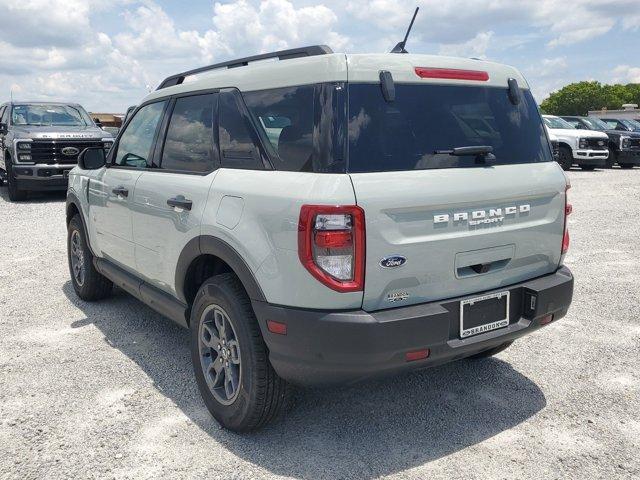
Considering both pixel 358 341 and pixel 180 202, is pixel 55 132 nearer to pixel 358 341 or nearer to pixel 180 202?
pixel 180 202

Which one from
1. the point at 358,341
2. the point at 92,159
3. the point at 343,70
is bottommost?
the point at 358,341

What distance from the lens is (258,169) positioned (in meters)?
2.90

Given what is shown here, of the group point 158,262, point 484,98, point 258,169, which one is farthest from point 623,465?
point 158,262

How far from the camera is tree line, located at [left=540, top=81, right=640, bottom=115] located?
111581 millimetres

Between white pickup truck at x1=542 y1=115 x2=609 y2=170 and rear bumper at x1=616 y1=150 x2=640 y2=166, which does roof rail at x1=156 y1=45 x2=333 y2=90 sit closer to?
Result: white pickup truck at x1=542 y1=115 x2=609 y2=170

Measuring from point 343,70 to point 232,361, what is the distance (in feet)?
5.21

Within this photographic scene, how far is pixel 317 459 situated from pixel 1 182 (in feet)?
49.9

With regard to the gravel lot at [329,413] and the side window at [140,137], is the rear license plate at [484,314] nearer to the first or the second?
the gravel lot at [329,413]

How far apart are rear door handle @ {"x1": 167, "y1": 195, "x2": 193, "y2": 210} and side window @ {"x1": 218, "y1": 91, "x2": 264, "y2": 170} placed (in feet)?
1.05

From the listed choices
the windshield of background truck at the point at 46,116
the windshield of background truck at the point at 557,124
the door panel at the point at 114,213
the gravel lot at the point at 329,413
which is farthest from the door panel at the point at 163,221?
the windshield of background truck at the point at 557,124

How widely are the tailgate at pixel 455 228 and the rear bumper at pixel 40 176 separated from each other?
10507mm

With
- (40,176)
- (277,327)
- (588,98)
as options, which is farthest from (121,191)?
(588,98)

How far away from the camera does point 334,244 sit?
2508 mm

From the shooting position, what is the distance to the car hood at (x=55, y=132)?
11586 mm
